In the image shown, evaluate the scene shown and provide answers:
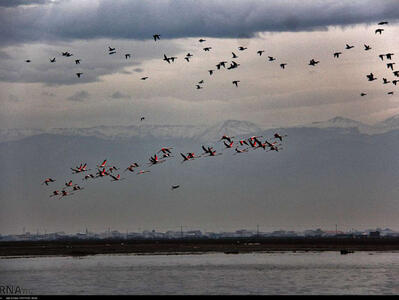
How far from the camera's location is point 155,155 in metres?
102

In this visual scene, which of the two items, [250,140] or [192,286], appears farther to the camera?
[250,140]

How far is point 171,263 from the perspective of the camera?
146375mm

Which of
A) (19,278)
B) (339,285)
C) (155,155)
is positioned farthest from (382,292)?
(19,278)

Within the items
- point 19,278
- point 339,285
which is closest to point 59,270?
point 19,278

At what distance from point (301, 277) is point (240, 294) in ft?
78.4

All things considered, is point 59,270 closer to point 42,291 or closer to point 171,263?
point 171,263

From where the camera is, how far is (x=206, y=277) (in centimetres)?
11162

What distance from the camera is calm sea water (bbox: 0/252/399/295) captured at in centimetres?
9550

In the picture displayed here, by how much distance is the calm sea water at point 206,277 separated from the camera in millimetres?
95500

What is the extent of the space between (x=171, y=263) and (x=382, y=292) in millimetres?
63583

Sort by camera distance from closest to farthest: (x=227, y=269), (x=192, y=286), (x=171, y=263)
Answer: (x=192, y=286), (x=227, y=269), (x=171, y=263)

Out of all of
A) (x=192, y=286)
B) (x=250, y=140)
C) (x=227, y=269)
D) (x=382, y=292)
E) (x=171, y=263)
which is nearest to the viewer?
(x=382, y=292)

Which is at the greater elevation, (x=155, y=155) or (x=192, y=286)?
(x=155, y=155)

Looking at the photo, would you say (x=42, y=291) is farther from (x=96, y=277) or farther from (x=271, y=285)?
(x=271, y=285)
